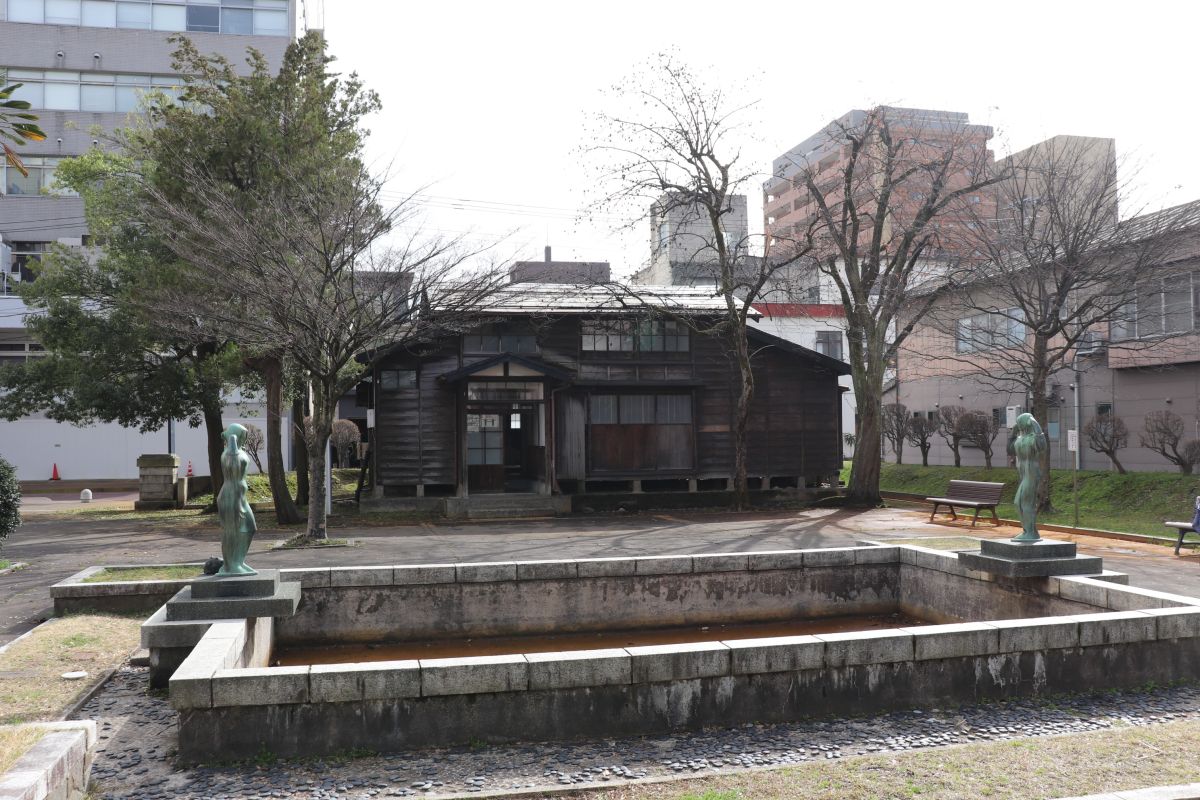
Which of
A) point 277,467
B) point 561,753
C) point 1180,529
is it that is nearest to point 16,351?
point 277,467

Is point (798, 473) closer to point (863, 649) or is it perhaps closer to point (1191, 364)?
point (1191, 364)

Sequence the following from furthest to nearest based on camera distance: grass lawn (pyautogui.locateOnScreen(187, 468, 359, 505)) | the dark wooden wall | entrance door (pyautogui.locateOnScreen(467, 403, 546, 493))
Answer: grass lawn (pyautogui.locateOnScreen(187, 468, 359, 505)) < entrance door (pyautogui.locateOnScreen(467, 403, 546, 493)) < the dark wooden wall

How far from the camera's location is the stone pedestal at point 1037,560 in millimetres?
9234

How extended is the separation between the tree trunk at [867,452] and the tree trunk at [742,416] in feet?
9.56

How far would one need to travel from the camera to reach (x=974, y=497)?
18.4 metres

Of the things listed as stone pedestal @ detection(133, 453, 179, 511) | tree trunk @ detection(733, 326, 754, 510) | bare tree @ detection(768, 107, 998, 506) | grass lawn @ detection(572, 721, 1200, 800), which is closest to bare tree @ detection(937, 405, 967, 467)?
bare tree @ detection(768, 107, 998, 506)

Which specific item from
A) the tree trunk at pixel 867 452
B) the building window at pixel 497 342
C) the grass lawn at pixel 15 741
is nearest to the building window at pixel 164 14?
the building window at pixel 497 342

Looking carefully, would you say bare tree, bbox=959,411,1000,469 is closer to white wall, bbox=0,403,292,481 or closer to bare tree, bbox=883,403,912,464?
bare tree, bbox=883,403,912,464

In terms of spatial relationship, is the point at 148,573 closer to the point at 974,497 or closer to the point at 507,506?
the point at 507,506

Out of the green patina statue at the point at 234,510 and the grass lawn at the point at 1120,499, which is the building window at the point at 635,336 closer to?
the grass lawn at the point at 1120,499

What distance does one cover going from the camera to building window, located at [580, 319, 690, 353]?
2327 centimetres

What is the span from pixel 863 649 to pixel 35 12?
41243 millimetres

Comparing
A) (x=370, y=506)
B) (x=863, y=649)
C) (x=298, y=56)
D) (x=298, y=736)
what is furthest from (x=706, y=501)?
(x=298, y=736)

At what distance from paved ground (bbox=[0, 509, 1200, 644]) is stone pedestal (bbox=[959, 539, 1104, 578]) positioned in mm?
2452
